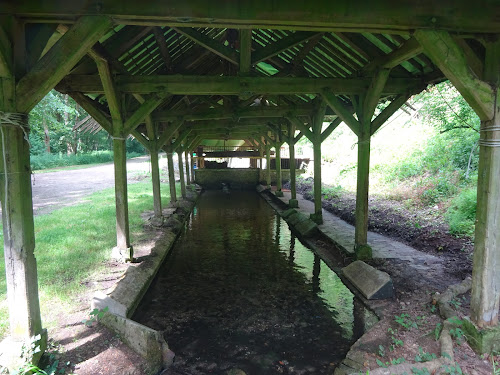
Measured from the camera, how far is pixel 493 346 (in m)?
3.15

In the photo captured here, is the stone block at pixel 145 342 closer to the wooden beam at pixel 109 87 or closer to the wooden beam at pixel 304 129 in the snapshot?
the wooden beam at pixel 109 87

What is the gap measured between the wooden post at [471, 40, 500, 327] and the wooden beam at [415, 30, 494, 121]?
16 cm

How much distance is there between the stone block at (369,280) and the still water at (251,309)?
24cm

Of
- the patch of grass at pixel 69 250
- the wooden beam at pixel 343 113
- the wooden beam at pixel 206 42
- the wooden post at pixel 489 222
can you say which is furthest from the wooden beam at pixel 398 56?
the patch of grass at pixel 69 250

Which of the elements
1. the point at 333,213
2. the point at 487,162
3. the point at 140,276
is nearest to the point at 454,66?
the point at 487,162

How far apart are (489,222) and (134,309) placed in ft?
14.8

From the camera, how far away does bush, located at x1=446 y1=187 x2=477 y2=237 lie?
6739 mm

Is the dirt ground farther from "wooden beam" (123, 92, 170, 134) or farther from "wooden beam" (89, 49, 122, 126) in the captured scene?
"wooden beam" (89, 49, 122, 126)

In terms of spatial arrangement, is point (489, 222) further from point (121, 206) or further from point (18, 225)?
point (121, 206)

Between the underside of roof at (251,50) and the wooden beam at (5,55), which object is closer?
the wooden beam at (5,55)

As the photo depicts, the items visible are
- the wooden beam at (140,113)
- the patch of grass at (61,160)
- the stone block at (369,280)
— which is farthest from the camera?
the patch of grass at (61,160)

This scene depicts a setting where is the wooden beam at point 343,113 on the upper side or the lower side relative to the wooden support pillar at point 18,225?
upper

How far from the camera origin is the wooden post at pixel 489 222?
318cm

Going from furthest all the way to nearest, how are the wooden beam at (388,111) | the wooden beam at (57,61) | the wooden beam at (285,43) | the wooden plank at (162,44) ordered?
the wooden beam at (388,111)
the wooden plank at (162,44)
the wooden beam at (285,43)
the wooden beam at (57,61)
